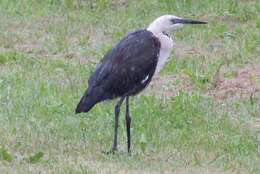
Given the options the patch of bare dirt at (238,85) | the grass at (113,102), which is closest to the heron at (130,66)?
the grass at (113,102)

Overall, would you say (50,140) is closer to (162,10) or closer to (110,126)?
(110,126)

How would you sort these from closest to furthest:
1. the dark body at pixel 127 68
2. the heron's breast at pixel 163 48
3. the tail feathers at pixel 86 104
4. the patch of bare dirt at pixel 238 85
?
the tail feathers at pixel 86 104 < the dark body at pixel 127 68 < the heron's breast at pixel 163 48 < the patch of bare dirt at pixel 238 85

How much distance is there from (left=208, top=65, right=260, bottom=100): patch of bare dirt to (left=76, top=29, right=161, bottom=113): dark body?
2.42m

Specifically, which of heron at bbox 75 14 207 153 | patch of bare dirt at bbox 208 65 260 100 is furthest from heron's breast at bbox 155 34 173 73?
patch of bare dirt at bbox 208 65 260 100

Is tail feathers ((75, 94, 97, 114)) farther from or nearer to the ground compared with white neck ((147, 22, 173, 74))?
nearer to the ground

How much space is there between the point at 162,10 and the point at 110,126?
5624 millimetres

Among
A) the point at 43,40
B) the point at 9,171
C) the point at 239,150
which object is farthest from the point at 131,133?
the point at 43,40

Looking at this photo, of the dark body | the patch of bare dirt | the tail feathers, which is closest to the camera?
the tail feathers

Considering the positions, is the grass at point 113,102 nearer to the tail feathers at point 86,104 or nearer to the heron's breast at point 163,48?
the tail feathers at point 86,104

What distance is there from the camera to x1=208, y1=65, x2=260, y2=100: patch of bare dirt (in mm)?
11109

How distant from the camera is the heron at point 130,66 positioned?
8.63 metres

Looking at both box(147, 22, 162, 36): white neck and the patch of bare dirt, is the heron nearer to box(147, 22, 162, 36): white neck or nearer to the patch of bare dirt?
box(147, 22, 162, 36): white neck

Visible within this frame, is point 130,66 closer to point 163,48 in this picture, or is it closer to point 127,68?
point 127,68

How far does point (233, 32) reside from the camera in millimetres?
13859
